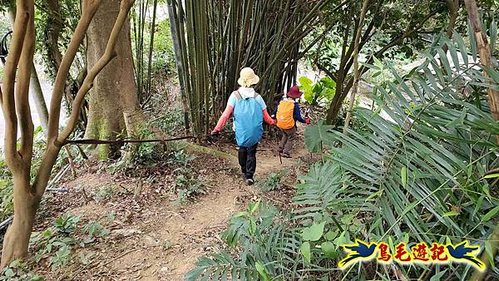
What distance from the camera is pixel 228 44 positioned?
3.40m

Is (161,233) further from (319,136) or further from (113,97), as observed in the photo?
(113,97)

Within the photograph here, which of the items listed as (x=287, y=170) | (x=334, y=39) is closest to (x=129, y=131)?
(x=287, y=170)

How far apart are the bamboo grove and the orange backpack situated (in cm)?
40

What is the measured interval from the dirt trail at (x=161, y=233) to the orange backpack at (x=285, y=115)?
0.63 metres

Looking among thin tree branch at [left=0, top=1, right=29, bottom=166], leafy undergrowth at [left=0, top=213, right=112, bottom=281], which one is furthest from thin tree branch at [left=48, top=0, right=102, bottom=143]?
leafy undergrowth at [left=0, top=213, right=112, bottom=281]

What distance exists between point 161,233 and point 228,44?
1833 millimetres

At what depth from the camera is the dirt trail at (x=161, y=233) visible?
190cm

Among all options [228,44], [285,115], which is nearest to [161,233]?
[285,115]

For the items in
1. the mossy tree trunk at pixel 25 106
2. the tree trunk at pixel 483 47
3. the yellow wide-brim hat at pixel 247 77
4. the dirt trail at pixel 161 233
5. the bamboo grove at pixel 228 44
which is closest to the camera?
the tree trunk at pixel 483 47

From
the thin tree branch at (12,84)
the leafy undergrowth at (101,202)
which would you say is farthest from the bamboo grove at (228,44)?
the thin tree branch at (12,84)

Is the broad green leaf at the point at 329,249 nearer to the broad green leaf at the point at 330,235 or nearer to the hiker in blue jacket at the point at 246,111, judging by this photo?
the broad green leaf at the point at 330,235

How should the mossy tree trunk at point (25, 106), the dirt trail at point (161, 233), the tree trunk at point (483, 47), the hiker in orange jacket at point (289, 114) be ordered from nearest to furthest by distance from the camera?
the tree trunk at point (483, 47) → the mossy tree trunk at point (25, 106) → the dirt trail at point (161, 233) → the hiker in orange jacket at point (289, 114)

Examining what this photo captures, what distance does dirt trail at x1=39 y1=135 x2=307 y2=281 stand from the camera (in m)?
1.90

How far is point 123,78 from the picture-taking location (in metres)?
3.07
